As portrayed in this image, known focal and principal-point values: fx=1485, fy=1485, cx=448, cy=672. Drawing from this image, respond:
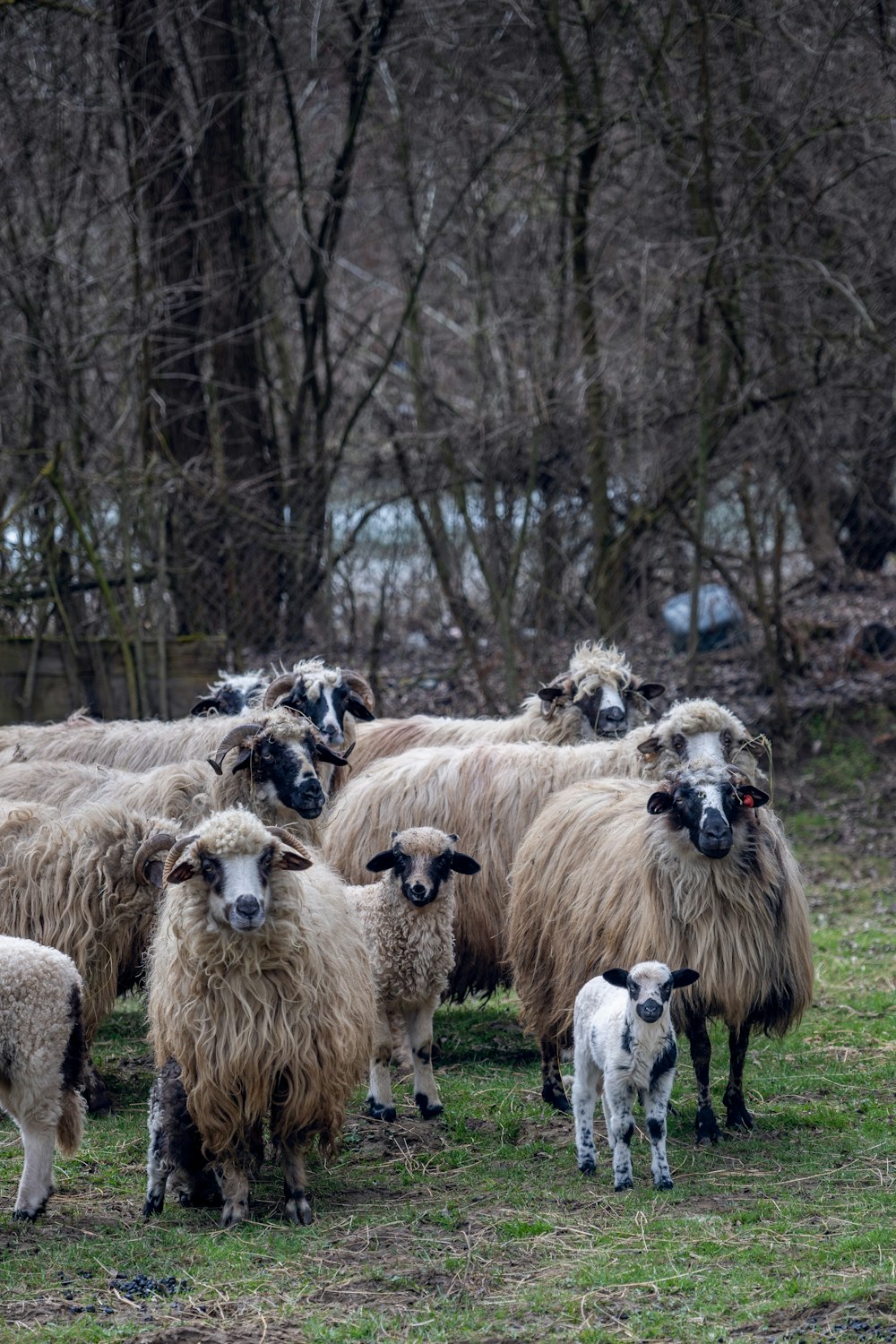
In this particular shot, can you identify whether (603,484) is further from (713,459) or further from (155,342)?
(155,342)

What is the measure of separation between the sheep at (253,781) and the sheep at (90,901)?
0.42 m

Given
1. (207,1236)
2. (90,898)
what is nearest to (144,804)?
(90,898)

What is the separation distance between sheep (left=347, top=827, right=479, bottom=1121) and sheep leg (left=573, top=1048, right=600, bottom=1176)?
101 cm

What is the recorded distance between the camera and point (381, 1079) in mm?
6703

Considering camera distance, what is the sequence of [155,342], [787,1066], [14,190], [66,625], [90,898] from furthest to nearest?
[155,342] → [14,190] → [66,625] → [787,1066] → [90,898]

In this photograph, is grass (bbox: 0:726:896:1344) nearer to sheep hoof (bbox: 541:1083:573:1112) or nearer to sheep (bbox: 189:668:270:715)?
sheep hoof (bbox: 541:1083:573:1112)

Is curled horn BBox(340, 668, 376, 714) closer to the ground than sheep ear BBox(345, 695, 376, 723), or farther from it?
farther from it

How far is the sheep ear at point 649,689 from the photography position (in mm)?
9445

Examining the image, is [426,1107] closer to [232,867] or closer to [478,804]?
[232,867]

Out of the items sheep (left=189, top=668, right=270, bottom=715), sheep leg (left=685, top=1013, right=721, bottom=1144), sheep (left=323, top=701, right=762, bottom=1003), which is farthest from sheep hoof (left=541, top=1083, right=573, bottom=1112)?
sheep (left=189, top=668, right=270, bottom=715)

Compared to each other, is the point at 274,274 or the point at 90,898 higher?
the point at 274,274

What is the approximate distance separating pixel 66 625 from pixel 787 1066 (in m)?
7.08

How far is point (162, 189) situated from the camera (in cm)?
1462

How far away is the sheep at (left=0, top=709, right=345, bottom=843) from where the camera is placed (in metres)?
7.20
